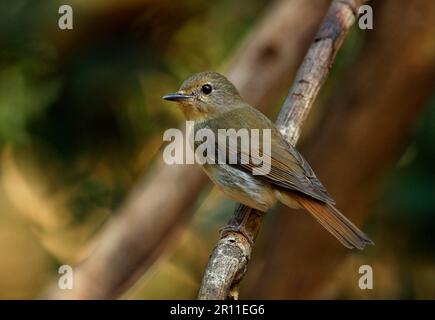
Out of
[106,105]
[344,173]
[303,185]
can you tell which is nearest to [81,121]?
[106,105]

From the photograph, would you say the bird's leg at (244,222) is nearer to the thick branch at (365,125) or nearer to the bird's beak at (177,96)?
the bird's beak at (177,96)

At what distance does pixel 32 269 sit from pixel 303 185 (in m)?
1.88

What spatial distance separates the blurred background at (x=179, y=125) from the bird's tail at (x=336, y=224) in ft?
3.21

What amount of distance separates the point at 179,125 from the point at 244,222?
4.15ft

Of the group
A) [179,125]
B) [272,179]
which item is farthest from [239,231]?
[179,125]

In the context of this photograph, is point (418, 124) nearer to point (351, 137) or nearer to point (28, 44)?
point (351, 137)

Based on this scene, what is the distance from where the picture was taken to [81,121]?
445 centimetres

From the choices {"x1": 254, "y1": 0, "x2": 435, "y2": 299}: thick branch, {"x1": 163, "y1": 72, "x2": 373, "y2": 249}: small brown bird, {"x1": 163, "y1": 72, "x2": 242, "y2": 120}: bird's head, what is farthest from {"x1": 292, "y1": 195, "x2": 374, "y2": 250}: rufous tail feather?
{"x1": 254, "y1": 0, "x2": 435, "y2": 299}: thick branch

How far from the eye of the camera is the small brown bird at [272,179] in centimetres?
360

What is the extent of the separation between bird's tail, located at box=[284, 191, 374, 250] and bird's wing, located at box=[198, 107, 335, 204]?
59 millimetres

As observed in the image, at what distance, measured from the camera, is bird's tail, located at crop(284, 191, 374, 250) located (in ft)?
11.5

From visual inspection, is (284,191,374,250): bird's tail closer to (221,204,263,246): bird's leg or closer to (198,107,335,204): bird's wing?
(198,107,335,204): bird's wing

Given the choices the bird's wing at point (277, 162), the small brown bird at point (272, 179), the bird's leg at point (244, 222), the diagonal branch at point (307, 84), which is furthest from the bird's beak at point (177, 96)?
the bird's leg at point (244, 222)

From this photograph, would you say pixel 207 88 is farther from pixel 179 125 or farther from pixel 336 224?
pixel 336 224
